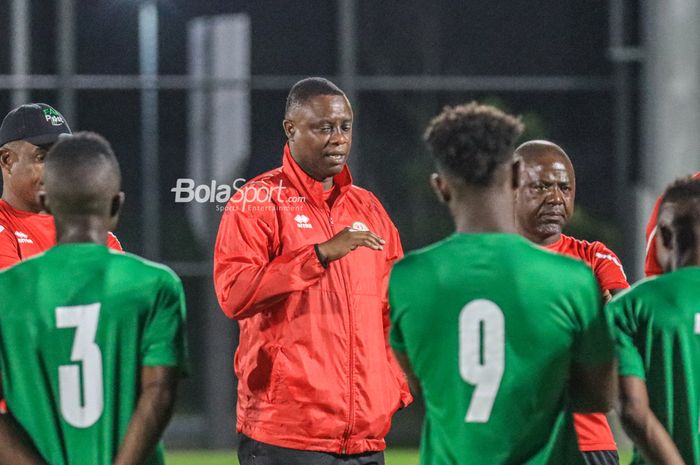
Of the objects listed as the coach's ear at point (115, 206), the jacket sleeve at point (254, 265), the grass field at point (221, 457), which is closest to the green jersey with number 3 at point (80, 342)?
the coach's ear at point (115, 206)

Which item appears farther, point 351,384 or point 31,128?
point 31,128

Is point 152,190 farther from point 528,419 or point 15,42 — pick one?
point 528,419

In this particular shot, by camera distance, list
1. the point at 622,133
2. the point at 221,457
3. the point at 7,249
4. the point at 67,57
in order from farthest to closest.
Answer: the point at 622,133 → the point at 67,57 → the point at 221,457 → the point at 7,249

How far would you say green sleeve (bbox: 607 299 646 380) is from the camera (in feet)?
10.3

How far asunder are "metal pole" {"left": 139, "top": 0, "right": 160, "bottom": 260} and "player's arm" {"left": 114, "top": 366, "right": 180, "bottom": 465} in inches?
381

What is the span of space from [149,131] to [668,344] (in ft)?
34.1

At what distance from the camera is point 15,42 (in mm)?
12977

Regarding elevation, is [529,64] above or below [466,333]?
above

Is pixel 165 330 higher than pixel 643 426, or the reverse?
pixel 165 330

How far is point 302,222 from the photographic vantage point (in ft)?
14.3

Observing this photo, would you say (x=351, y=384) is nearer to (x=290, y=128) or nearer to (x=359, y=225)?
(x=359, y=225)

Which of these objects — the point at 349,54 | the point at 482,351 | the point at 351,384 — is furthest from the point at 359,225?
the point at 349,54

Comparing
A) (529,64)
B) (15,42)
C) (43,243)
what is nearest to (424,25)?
(529,64)

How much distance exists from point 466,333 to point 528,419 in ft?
0.91
